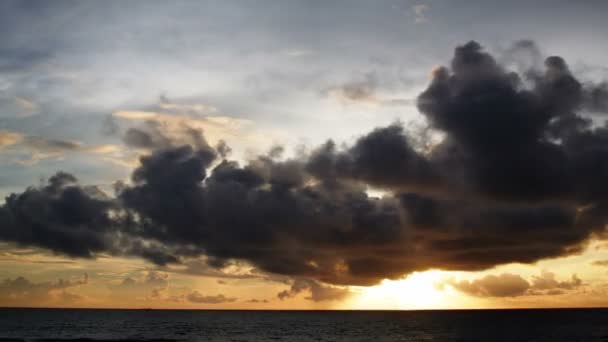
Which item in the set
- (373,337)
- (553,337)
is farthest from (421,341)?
(553,337)

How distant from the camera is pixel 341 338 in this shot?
167625 mm

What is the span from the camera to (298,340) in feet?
527

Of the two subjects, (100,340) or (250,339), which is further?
(250,339)

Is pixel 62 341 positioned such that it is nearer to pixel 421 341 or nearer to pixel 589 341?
pixel 421 341

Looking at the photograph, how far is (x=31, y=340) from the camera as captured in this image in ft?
461

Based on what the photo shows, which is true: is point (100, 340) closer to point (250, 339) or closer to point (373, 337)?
point (250, 339)

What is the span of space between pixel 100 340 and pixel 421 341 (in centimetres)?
8709

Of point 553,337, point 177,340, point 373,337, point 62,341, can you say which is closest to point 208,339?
point 177,340

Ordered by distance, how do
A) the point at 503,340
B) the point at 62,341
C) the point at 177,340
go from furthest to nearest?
the point at 503,340 → the point at 177,340 → the point at 62,341

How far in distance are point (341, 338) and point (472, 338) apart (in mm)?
39575

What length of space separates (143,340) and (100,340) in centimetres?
1176

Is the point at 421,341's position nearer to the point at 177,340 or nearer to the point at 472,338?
the point at 472,338

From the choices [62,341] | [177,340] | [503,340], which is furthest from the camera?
[503,340]

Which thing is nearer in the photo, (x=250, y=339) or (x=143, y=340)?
(x=143, y=340)
